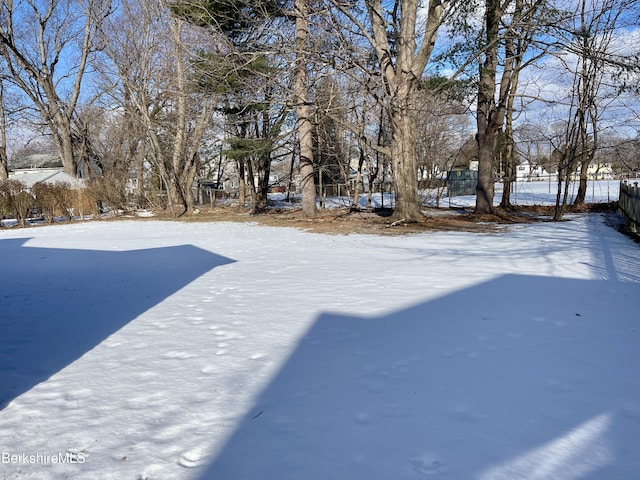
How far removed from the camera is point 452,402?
2.45 metres

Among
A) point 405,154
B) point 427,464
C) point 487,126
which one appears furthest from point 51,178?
point 427,464

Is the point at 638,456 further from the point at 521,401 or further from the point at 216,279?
the point at 216,279

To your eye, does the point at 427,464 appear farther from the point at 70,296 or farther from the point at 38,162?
the point at 38,162

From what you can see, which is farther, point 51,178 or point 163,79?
point 51,178

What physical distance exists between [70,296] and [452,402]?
4.97 m

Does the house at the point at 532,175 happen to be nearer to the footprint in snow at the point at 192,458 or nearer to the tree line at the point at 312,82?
the tree line at the point at 312,82

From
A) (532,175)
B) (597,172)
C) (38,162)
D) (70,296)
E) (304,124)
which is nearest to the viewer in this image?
(70,296)

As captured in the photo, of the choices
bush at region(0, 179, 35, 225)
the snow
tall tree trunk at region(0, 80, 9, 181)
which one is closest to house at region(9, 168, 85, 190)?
tall tree trunk at region(0, 80, 9, 181)

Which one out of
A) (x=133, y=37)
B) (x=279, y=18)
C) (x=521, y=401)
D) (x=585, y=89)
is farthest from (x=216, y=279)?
(x=133, y=37)

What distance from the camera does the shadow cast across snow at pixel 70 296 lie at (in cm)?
330

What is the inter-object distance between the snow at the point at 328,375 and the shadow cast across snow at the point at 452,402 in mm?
12

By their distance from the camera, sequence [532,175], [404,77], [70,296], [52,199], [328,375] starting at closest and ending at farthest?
1. [328,375]
2. [70,296]
3. [404,77]
4. [52,199]
5. [532,175]

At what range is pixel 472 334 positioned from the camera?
3.50 metres

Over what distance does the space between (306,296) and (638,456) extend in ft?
11.3
